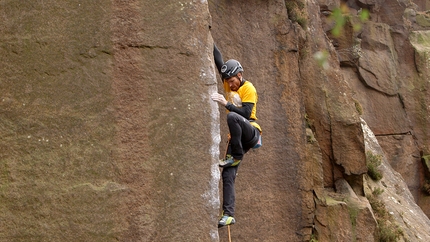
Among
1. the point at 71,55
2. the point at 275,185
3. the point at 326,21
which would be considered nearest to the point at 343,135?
the point at 275,185

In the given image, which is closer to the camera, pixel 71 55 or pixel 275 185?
pixel 71 55

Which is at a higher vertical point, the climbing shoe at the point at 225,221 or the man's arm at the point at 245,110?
the man's arm at the point at 245,110

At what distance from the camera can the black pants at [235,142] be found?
6.80m

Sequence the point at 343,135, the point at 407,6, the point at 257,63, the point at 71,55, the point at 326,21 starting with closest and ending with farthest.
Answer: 1. the point at 71,55
2. the point at 257,63
3. the point at 343,135
4. the point at 326,21
5. the point at 407,6

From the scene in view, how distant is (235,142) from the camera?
271 inches

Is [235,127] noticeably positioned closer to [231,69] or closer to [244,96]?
[244,96]

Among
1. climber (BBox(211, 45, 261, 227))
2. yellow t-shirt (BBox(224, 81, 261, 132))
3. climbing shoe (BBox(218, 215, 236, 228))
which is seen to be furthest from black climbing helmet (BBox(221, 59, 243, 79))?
climbing shoe (BBox(218, 215, 236, 228))

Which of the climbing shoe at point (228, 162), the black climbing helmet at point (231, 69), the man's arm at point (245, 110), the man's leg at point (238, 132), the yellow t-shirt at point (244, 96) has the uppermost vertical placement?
the black climbing helmet at point (231, 69)

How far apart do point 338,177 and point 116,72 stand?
23.0ft

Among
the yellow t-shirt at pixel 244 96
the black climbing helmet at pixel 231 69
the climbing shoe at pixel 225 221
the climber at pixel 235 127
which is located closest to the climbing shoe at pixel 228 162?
the climber at pixel 235 127

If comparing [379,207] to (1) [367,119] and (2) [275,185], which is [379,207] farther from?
(1) [367,119]

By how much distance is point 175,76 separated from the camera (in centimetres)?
636

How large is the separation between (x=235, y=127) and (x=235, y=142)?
0.20m

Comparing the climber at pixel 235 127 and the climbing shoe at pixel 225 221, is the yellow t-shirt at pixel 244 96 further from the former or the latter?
the climbing shoe at pixel 225 221
